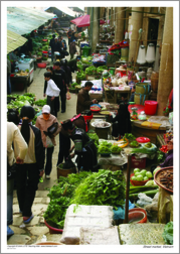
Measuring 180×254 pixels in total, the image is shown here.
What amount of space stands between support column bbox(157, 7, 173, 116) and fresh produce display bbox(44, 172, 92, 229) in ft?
13.5

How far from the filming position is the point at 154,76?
8867 millimetres

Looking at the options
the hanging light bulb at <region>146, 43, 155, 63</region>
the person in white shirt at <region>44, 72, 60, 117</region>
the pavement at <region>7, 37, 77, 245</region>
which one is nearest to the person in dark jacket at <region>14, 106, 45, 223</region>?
the pavement at <region>7, 37, 77, 245</region>

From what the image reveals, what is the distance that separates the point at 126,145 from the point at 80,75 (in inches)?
306

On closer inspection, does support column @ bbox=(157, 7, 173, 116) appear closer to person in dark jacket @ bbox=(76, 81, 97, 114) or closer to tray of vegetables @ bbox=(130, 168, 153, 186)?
person in dark jacket @ bbox=(76, 81, 97, 114)

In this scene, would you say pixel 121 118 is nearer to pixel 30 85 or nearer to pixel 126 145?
pixel 126 145

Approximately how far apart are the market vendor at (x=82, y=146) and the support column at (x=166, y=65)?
322cm

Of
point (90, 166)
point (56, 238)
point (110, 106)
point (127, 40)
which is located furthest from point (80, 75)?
point (56, 238)

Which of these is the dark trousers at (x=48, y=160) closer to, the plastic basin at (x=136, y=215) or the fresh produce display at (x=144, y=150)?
the fresh produce display at (x=144, y=150)

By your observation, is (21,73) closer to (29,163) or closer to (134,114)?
(134,114)

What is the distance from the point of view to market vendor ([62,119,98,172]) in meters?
5.43

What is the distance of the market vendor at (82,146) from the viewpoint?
543cm

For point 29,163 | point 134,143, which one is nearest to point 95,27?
point 134,143

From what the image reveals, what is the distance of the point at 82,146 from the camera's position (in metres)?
5.55

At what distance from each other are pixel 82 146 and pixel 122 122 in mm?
2213
